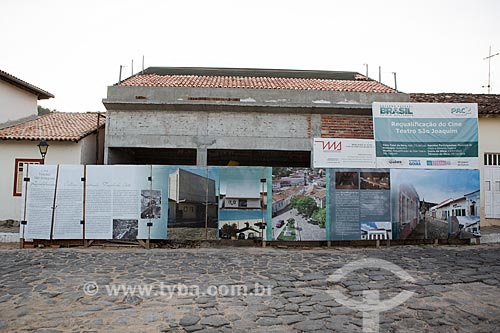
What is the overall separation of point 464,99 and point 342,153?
862 cm

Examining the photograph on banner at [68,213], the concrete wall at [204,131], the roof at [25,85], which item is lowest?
the photograph on banner at [68,213]

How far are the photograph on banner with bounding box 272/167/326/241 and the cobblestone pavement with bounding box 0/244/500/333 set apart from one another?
951 millimetres

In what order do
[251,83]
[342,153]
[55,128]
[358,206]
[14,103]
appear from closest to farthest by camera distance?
1. [358,206]
2. [342,153]
3. [251,83]
4. [55,128]
5. [14,103]

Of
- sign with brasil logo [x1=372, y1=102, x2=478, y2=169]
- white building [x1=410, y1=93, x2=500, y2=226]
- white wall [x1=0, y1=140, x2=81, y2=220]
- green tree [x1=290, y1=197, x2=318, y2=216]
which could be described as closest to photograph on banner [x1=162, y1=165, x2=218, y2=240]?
green tree [x1=290, y1=197, x2=318, y2=216]

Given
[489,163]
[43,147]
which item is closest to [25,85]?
[43,147]

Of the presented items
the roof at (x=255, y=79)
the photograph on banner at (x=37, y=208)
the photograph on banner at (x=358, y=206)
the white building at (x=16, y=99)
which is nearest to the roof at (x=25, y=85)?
the white building at (x=16, y=99)

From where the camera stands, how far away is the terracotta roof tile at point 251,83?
13873mm

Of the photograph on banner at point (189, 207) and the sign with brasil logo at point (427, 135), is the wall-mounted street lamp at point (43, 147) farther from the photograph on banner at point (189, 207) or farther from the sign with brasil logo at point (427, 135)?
the sign with brasil logo at point (427, 135)

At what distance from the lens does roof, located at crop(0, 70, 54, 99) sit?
54.8 ft

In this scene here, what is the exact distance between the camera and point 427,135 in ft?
39.2

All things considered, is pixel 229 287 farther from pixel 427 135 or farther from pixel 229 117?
pixel 427 135

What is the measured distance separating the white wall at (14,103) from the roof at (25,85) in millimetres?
173

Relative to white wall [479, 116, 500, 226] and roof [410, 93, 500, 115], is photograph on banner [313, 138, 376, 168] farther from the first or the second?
white wall [479, 116, 500, 226]

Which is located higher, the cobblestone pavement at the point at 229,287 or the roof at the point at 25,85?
the roof at the point at 25,85
